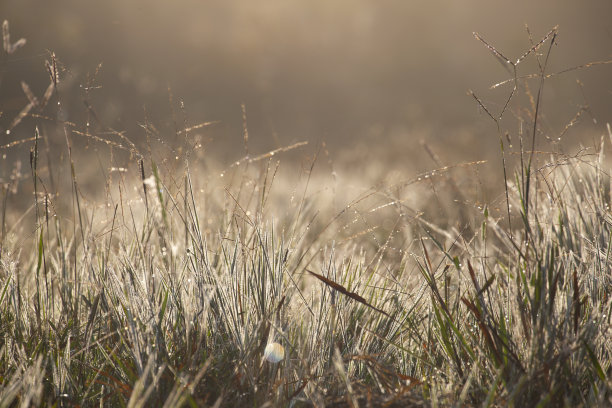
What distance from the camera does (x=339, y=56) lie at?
1641 cm

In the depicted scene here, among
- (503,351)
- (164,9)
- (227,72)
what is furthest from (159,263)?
(164,9)

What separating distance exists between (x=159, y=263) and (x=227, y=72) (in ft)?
39.1

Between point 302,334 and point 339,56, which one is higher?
point 339,56

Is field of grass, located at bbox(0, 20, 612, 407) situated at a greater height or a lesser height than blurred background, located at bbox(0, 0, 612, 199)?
lesser

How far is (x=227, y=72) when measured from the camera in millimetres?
12969

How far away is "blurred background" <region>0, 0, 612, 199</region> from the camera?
9312 mm

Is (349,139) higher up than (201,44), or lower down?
lower down

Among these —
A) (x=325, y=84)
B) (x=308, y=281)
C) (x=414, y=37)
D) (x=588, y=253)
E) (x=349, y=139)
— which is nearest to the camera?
(x=588, y=253)

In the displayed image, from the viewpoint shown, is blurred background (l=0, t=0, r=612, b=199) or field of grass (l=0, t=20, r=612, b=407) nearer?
field of grass (l=0, t=20, r=612, b=407)

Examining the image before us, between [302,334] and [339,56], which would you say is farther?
[339,56]

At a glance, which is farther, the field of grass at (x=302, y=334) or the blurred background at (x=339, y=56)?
the blurred background at (x=339, y=56)

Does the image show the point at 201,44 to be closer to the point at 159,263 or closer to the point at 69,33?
the point at 69,33

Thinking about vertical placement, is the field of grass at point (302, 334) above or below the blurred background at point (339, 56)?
below

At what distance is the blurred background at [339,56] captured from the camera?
9.31 metres
